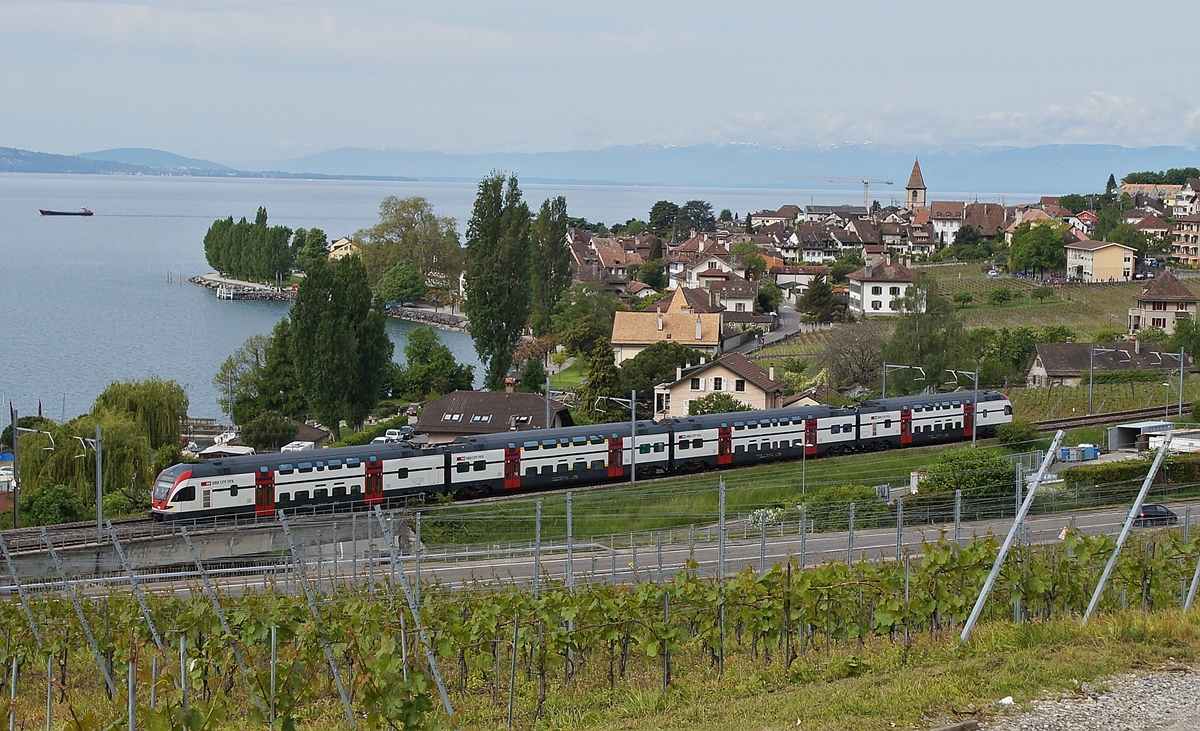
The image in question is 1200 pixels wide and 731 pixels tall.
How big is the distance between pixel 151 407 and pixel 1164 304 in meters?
49.7

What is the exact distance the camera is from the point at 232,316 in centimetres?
8862

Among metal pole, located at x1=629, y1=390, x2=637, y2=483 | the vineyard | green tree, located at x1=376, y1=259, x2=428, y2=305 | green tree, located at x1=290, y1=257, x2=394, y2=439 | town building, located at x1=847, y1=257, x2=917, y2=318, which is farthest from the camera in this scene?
green tree, located at x1=376, y1=259, x2=428, y2=305

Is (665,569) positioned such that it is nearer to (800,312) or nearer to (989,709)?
(989,709)

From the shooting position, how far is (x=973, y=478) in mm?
28188

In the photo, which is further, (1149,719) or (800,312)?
(800,312)

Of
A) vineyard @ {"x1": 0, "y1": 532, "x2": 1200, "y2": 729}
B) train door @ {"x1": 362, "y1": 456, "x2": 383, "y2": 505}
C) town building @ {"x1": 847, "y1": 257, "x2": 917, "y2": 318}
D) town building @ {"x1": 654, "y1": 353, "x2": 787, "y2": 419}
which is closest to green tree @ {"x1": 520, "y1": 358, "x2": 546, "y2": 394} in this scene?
town building @ {"x1": 654, "y1": 353, "x2": 787, "y2": 419}

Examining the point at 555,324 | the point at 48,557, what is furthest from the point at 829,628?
the point at 555,324

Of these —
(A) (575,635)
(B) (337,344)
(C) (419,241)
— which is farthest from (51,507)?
(C) (419,241)

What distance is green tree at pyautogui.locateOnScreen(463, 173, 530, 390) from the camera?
49625 mm

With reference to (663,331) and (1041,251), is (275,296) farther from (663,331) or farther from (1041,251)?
(1041,251)

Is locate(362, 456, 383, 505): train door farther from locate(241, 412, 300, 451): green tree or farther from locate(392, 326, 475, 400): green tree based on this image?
locate(392, 326, 475, 400): green tree

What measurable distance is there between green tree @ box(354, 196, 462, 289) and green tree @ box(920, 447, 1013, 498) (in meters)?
69.3

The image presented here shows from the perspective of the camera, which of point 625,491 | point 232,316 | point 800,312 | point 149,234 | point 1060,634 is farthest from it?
point 149,234

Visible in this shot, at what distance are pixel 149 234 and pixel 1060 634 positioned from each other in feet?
A: 632
